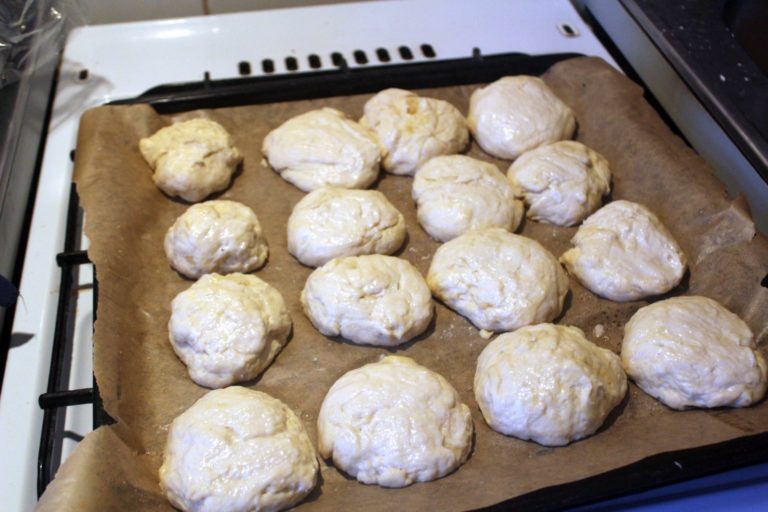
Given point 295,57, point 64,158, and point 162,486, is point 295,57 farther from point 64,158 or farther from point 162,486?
point 162,486

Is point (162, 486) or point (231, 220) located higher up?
point (231, 220)

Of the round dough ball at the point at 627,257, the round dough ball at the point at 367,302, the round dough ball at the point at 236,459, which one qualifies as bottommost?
the round dough ball at the point at 236,459

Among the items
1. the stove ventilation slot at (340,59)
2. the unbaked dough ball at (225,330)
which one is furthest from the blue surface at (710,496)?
the stove ventilation slot at (340,59)

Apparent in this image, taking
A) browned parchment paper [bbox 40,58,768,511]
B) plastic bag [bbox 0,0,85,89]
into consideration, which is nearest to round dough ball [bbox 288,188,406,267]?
browned parchment paper [bbox 40,58,768,511]

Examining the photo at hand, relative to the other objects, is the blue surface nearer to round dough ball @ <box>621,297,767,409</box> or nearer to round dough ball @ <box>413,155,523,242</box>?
round dough ball @ <box>621,297,767,409</box>

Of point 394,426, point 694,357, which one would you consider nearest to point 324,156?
point 394,426

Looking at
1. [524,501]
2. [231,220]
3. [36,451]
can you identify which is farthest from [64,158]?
[524,501]

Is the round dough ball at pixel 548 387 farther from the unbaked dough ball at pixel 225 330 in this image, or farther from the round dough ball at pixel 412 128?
the round dough ball at pixel 412 128
